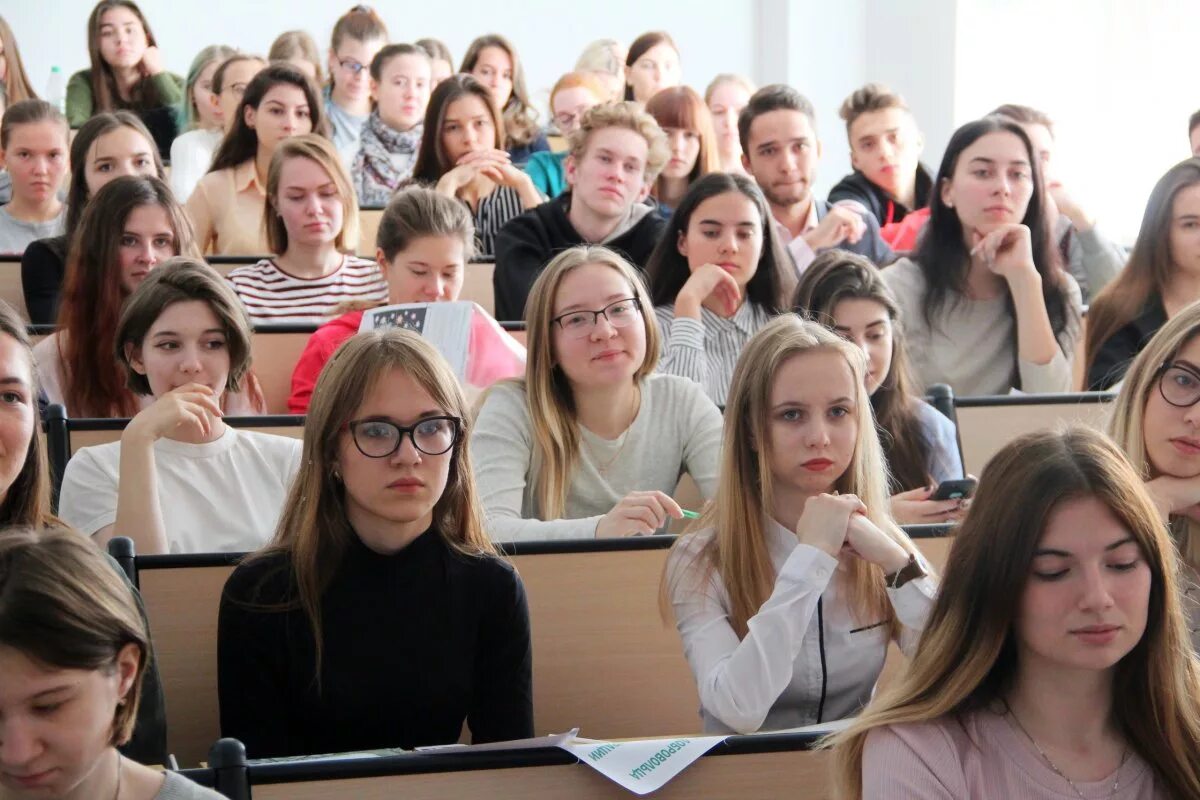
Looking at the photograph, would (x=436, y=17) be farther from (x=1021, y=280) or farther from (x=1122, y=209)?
(x=1021, y=280)

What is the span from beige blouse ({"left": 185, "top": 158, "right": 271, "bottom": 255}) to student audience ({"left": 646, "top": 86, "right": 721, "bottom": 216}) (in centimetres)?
122

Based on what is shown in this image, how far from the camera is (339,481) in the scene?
2.22 meters

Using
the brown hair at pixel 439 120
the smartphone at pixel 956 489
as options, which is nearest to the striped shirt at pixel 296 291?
the brown hair at pixel 439 120

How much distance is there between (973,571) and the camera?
66.6 inches

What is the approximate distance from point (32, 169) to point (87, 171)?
0.49m

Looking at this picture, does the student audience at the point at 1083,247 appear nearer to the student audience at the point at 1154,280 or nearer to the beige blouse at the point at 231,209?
the student audience at the point at 1154,280

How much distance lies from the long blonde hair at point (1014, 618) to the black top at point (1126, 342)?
1865 mm

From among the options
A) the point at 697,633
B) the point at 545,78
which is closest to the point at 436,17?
the point at 545,78

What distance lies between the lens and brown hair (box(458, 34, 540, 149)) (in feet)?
19.2

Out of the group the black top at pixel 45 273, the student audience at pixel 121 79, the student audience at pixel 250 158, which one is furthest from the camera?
the student audience at pixel 121 79

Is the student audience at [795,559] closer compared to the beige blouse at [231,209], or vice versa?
the student audience at [795,559]

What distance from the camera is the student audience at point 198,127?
5559mm

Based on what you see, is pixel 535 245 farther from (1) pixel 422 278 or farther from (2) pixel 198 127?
(2) pixel 198 127

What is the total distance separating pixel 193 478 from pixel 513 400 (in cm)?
60
